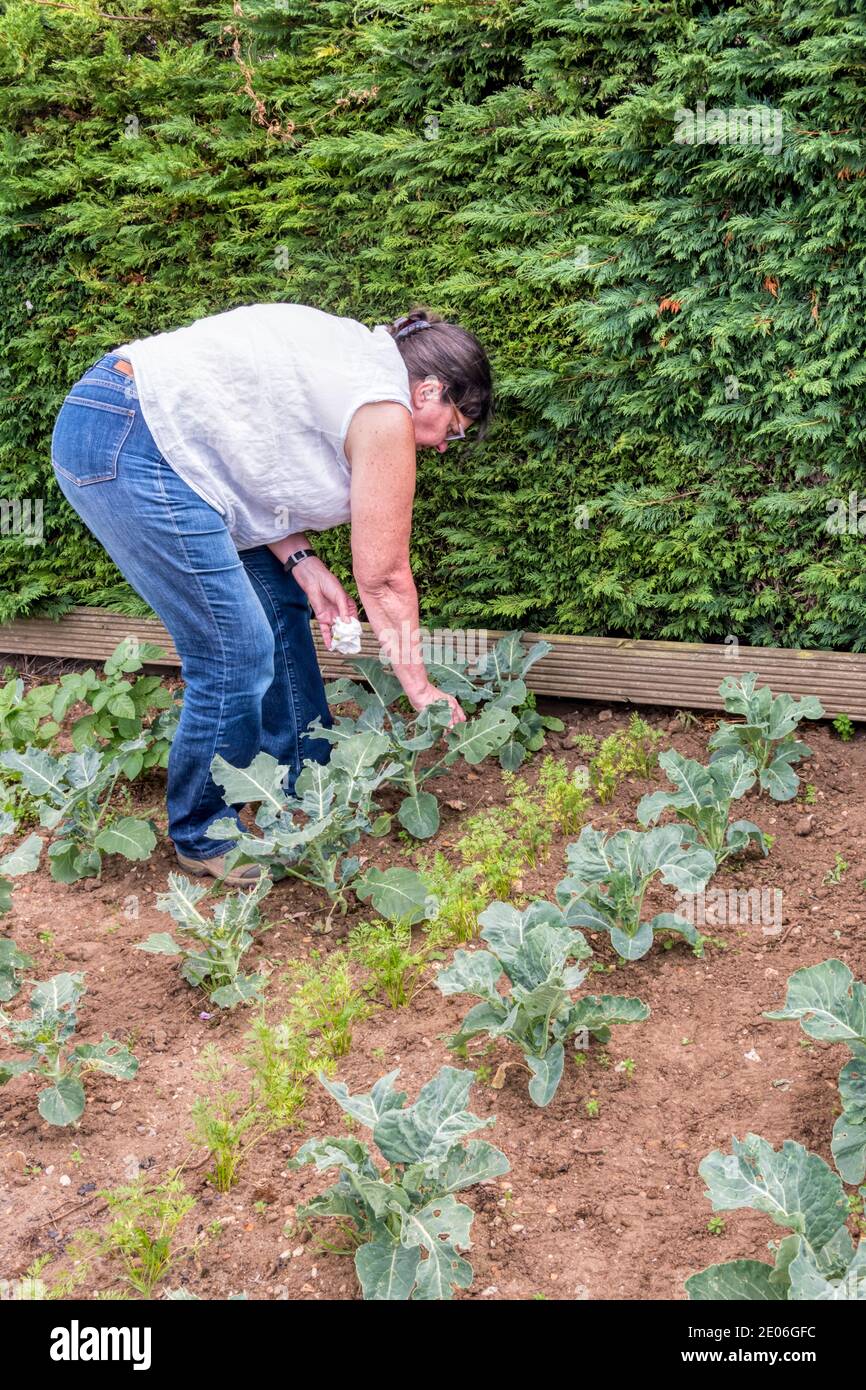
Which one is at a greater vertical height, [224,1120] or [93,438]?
[93,438]

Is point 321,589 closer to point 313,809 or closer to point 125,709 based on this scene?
point 313,809

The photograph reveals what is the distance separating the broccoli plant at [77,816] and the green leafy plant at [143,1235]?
1380mm

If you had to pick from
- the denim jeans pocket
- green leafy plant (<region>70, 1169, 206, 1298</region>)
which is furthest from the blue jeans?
green leafy plant (<region>70, 1169, 206, 1298</region>)

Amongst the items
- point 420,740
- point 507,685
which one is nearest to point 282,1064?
point 420,740

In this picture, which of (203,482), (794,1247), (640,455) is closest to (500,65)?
(640,455)

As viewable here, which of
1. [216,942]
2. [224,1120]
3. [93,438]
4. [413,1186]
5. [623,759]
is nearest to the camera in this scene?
[413,1186]

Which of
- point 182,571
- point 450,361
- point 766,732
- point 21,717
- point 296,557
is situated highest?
point 450,361

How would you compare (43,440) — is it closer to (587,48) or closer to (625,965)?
(587,48)

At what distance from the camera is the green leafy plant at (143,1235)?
246 cm

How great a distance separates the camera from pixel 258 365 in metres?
3.41

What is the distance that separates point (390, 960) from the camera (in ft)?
10.8

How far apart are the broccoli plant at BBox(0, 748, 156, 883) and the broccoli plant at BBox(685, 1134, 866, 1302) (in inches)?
89.6

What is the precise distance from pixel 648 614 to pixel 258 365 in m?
1.89

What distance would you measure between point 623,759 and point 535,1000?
1.73 m
